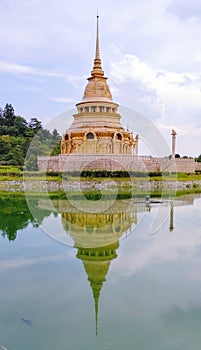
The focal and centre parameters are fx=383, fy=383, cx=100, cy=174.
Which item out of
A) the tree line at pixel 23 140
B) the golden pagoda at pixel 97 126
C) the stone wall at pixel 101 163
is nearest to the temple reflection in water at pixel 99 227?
the stone wall at pixel 101 163

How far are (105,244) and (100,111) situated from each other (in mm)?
21869

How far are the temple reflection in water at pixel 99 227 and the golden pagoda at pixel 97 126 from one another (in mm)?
10760

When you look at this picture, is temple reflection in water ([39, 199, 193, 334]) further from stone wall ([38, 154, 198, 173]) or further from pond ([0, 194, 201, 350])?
stone wall ([38, 154, 198, 173])

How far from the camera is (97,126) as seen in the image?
2959 cm

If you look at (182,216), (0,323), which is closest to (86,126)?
(182,216)

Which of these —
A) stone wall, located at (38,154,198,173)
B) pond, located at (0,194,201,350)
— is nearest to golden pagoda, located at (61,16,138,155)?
stone wall, located at (38,154,198,173)

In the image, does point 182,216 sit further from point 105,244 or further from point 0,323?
point 0,323

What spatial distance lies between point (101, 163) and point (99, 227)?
14422 millimetres

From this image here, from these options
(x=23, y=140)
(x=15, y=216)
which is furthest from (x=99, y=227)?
(x=23, y=140)

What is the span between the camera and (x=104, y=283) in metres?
6.83

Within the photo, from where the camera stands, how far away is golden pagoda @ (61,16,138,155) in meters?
29.1

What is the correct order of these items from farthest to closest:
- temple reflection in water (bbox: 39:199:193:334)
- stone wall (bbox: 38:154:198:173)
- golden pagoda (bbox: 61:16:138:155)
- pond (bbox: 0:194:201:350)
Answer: golden pagoda (bbox: 61:16:138:155)
stone wall (bbox: 38:154:198:173)
temple reflection in water (bbox: 39:199:193:334)
pond (bbox: 0:194:201:350)

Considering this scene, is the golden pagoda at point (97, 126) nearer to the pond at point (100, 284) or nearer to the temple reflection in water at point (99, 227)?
the temple reflection in water at point (99, 227)

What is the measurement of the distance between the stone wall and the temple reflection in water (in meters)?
7.16
